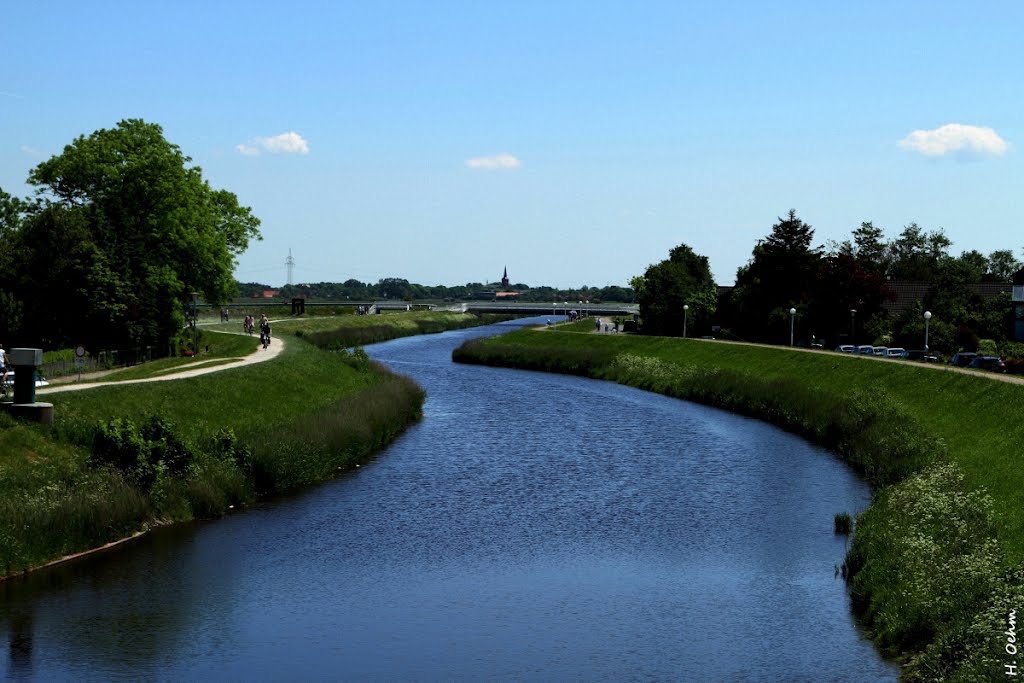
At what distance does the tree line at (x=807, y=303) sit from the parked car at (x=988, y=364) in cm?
2179

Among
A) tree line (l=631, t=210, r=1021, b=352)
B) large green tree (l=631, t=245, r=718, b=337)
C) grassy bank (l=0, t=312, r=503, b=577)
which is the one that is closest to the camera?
grassy bank (l=0, t=312, r=503, b=577)

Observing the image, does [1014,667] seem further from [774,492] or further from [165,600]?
[774,492]

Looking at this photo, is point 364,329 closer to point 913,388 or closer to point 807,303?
point 807,303

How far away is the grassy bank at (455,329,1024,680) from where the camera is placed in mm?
23547

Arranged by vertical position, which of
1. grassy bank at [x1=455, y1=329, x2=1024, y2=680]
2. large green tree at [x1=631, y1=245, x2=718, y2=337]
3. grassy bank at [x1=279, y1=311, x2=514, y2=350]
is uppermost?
large green tree at [x1=631, y1=245, x2=718, y2=337]

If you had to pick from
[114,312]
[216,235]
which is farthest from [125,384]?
[216,235]

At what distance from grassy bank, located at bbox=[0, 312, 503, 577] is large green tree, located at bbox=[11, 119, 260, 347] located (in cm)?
677

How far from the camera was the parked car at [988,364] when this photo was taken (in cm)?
6055

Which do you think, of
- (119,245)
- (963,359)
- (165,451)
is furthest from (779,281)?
(165,451)

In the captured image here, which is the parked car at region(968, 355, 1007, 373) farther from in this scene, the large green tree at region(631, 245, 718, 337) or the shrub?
the large green tree at region(631, 245, 718, 337)

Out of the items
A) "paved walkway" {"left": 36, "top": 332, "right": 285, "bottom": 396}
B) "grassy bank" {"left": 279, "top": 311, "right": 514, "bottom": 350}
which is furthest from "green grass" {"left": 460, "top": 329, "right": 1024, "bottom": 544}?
"paved walkway" {"left": 36, "top": 332, "right": 285, "bottom": 396}

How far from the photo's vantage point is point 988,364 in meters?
62.1

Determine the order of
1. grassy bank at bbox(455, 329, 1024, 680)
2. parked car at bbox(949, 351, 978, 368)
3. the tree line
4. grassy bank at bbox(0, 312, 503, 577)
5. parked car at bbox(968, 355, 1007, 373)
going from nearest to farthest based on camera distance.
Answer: grassy bank at bbox(455, 329, 1024, 680) < grassy bank at bbox(0, 312, 503, 577) < parked car at bbox(968, 355, 1007, 373) < parked car at bbox(949, 351, 978, 368) < the tree line

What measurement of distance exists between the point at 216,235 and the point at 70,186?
11.4m
